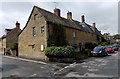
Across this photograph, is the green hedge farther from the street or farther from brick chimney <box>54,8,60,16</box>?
brick chimney <box>54,8,60,16</box>

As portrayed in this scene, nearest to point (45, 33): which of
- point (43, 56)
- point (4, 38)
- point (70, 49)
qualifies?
point (43, 56)

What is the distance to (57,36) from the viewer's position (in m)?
27.4

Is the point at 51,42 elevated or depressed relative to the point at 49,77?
elevated

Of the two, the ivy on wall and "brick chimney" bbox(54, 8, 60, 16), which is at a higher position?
"brick chimney" bbox(54, 8, 60, 16)

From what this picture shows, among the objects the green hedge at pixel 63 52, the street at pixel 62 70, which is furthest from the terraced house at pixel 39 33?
the street at pixel 62 70

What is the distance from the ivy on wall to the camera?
27.0m

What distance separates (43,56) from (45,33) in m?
3.67

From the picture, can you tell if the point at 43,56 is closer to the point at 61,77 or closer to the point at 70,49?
the point at 70,49

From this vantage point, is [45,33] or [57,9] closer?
[45,33]

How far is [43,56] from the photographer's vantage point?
26297 millimetres

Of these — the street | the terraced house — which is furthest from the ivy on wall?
the street

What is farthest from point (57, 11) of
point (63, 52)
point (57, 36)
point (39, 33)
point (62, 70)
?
point (62, 70)

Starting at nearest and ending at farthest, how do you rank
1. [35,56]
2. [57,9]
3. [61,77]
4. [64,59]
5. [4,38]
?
[61,77] → [64,59] → [35,56] → [57,9] → [4,38]

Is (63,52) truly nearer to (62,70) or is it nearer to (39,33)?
(62,70)
